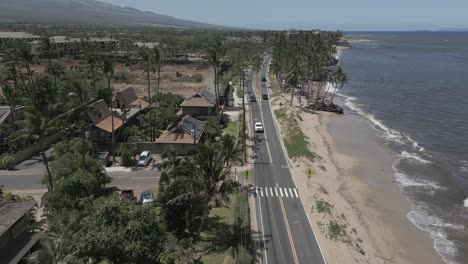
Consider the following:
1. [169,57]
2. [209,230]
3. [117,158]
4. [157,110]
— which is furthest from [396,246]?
[169,57]

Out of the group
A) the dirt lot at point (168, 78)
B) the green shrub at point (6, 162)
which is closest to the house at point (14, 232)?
the green shrub at point (6, 162)

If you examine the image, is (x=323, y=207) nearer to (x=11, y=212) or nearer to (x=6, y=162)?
(x=11, y=212)

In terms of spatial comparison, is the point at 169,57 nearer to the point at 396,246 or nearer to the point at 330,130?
the point at 330,130

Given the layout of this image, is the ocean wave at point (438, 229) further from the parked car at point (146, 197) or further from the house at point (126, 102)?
the house at point (126, 102)

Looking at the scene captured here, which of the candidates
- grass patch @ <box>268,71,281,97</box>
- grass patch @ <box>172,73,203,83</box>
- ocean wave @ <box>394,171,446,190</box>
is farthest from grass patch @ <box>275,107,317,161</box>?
grass patch @ <box>172,73,203,83</box>

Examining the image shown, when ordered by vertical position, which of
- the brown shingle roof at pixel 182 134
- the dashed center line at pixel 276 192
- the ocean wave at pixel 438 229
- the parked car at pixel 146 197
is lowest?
the ocean wave at pixel 438 229

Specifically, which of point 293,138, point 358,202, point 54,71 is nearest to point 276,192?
point 358,202

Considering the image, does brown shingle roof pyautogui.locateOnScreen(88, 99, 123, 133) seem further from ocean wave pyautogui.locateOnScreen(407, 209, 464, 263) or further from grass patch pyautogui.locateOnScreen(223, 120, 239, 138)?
ocean wave pyautogui.locateOnScreen(407, 209, 464, 263)
